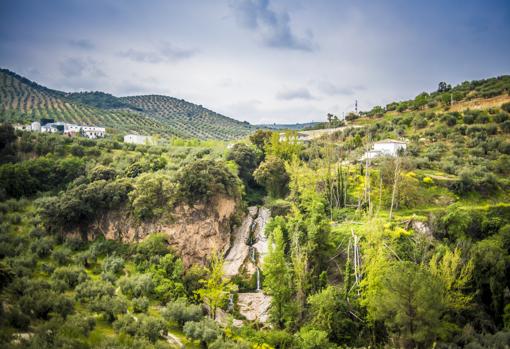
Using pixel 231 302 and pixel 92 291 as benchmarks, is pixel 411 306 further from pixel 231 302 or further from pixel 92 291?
pixel 92 291

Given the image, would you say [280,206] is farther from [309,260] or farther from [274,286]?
[274,286]

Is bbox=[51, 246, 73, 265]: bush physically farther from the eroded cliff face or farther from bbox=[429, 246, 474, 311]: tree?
bbox=[429, 246, 474, 311]: tree

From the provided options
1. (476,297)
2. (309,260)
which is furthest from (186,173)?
(476,297)

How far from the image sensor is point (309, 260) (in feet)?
100

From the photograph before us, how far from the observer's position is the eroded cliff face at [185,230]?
35719mm

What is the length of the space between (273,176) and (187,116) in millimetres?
131602

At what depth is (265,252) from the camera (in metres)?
38.8

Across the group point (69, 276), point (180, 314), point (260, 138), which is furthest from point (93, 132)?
point (180, 314)

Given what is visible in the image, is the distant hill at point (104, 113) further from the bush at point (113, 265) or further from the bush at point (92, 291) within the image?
the bush at point (92, 291)

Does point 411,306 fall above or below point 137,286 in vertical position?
above

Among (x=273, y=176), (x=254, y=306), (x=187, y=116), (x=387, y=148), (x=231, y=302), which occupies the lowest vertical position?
(x=254, y=306)

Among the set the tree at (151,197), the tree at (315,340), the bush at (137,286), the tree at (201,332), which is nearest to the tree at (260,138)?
the tree at (151,197)

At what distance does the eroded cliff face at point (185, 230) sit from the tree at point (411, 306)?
59.2 ft

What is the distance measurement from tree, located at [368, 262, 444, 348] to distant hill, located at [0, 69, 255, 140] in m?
89.3
